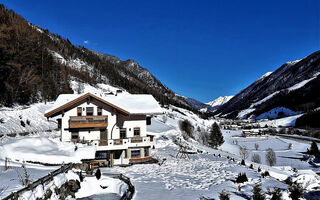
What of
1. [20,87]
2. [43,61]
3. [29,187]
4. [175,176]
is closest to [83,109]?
[175,176]

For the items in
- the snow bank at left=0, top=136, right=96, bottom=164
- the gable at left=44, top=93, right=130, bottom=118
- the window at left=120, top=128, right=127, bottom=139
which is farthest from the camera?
the window at left=120, top=128, right=127, bottom=139

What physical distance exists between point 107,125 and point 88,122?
239cm

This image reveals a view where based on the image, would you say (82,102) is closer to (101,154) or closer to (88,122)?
(88,122)

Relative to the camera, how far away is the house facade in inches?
1030

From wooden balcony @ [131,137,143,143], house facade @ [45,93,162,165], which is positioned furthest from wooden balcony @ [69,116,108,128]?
wooden balcony @ [131,137,143,143]

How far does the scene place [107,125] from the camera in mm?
27484

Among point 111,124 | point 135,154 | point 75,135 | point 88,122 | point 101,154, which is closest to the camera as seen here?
point 88,122

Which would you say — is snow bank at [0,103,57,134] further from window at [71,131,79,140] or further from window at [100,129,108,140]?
window at [100,129,108,140]

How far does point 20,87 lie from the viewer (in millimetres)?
44219

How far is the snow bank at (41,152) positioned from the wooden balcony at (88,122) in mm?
5538

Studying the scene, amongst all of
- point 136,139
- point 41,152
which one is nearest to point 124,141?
point 136,139

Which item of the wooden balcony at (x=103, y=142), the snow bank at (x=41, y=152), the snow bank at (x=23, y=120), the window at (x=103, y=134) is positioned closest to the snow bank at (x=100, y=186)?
the snow bank at (x=41, y=152)

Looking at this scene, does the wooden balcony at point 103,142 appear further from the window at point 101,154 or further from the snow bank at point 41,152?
the snow bank at point 41,152

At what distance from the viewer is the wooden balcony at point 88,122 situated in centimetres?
2592
